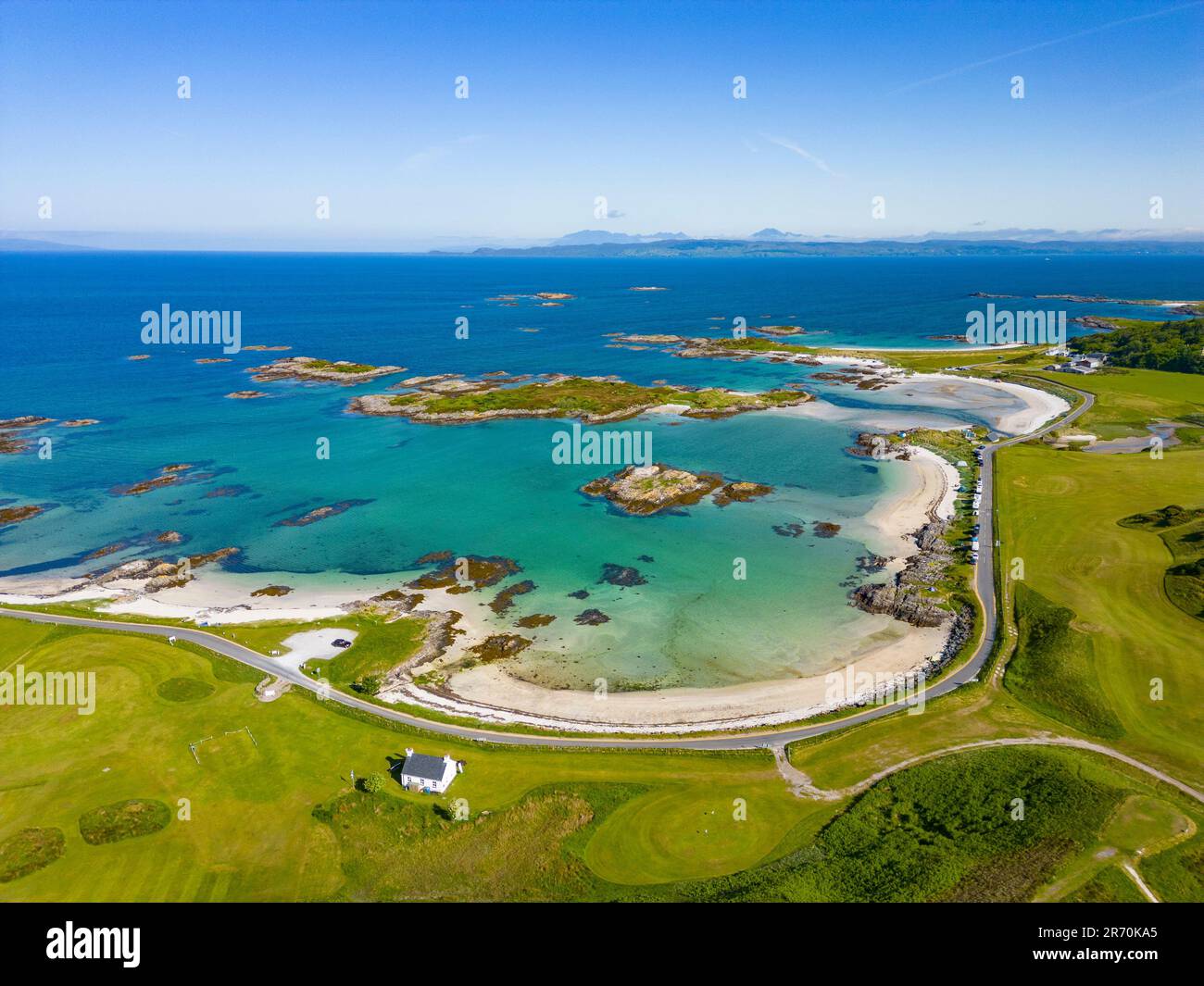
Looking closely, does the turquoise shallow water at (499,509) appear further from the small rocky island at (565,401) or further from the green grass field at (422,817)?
the green grass field at (422,817)

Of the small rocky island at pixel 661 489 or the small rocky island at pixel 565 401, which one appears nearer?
the small rocky island at pixel 661 489

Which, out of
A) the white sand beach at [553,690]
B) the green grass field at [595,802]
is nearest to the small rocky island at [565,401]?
the white sand beach at [553,690]

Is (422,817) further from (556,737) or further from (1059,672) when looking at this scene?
(1059,672)

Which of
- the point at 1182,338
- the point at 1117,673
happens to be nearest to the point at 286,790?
the point at 1117,673

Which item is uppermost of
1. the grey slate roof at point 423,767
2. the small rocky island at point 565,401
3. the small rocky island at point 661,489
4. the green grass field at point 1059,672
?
the small rocky island at point 565,401

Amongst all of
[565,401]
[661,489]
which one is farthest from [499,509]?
[565,401]

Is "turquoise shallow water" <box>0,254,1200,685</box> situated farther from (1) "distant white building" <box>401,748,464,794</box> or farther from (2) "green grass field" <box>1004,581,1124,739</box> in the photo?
(1) "distant white building" <box>401,748,464,794</box>
